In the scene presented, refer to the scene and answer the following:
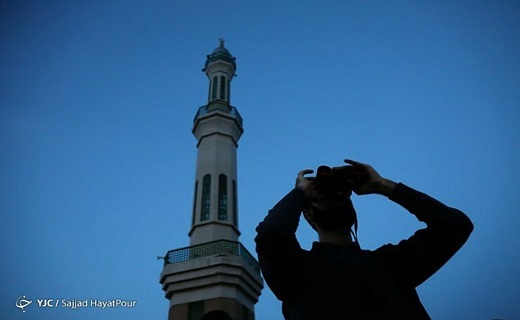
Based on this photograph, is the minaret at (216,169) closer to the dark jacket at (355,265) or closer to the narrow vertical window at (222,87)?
the narrow vertical window at (222,87)

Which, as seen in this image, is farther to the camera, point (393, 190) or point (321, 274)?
point (393, 190)

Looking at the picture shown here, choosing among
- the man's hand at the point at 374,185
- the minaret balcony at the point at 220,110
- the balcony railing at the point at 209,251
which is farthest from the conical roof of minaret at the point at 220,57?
the man's hand at the point at 374,185

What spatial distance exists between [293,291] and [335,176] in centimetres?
65

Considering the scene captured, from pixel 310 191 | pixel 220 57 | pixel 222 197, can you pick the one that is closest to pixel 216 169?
pixel 222 197

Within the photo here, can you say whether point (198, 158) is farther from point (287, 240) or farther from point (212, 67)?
point (287, 240)

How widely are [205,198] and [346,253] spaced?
Answer: 1413cm

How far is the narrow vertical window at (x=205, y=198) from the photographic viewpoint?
1545cm

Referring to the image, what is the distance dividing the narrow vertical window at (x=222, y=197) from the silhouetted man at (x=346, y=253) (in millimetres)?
13253

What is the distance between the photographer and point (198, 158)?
17469 millimetres

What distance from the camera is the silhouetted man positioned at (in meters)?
1.97

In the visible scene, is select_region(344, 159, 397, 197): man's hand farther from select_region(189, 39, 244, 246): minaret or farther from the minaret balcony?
the minaret balcony

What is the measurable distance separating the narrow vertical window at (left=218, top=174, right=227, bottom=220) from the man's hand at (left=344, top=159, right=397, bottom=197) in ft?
43.5

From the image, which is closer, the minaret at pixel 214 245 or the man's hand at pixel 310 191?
the man's hand at pixel 310 191

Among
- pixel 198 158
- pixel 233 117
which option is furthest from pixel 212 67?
pixel 198 158
